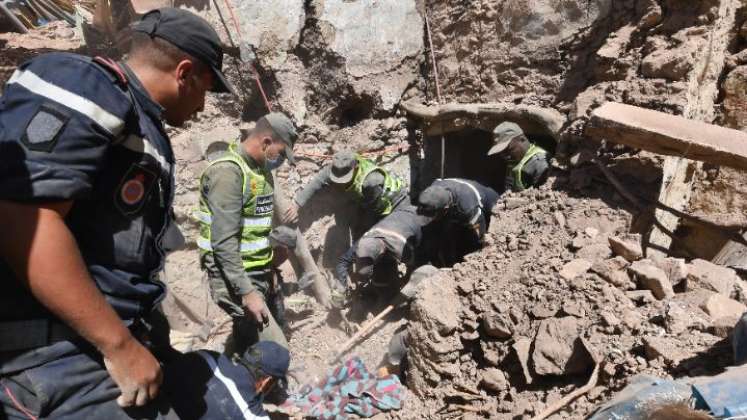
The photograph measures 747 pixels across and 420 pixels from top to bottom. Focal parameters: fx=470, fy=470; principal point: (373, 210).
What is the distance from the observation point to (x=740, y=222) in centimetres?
356

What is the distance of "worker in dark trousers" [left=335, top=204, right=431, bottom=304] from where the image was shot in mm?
4855

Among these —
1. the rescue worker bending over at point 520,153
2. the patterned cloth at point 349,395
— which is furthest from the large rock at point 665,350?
the rescue worker bending over at point 520,153

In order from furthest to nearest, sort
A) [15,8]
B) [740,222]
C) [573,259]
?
[15,8]
[740,222]
[573,259]

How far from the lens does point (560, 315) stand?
9.35 feet

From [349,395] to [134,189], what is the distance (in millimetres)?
2820

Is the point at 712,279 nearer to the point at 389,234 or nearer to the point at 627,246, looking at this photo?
the point at 627,246

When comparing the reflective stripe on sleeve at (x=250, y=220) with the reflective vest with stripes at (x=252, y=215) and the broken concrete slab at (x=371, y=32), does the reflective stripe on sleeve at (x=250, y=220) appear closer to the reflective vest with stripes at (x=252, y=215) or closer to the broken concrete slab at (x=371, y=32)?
the reflective vest with stripes at (x=252, y=215)

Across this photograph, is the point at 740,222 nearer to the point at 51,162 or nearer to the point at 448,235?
the point at 448,235

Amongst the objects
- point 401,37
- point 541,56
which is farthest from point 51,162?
point 401,37

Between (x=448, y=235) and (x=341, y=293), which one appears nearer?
(x=341, y=293)

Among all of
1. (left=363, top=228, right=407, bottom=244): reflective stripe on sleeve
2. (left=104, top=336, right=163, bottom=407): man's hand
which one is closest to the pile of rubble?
(left=363, top=228, right=407, bottom=244): reflective stripe on sleeve

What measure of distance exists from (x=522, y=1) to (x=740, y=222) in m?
2.74

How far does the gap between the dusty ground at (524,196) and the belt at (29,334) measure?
2313mm

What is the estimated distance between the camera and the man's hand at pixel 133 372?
1276 mm
